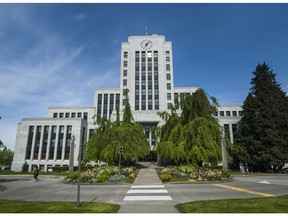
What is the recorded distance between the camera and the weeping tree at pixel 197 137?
19.2m

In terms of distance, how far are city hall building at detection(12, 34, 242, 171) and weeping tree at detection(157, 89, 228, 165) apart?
76.4 ft

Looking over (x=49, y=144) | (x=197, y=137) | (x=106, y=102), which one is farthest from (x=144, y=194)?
(x=106, y=102)

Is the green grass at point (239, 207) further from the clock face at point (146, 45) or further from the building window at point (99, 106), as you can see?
the clock face at point (146, 45)

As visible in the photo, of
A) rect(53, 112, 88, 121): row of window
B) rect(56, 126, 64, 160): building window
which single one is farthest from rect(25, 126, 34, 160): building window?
rect(53, 112, 88, 121): row of window

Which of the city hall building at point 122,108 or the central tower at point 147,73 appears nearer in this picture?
the city hall building at point 122,108

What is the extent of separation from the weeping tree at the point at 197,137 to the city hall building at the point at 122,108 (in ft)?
76.4

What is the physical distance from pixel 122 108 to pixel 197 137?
Answer: 40406mm

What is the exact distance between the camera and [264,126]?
34125mm

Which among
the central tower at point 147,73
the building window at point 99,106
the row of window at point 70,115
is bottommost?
the row of window at point 70,115

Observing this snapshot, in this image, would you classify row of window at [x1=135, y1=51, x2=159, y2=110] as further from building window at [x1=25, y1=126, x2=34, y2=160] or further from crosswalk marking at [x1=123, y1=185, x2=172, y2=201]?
crosswalk marking at [x1=123, y1=185, x2=172, y2=201]

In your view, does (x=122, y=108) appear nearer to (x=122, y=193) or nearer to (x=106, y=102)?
(x=106, y=102)

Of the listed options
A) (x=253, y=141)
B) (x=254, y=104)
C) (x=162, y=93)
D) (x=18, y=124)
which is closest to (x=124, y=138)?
(x=253, y=141)

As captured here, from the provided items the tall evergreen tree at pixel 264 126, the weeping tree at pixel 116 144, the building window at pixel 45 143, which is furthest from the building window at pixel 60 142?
the tall evergreen tree at pixel 264 126

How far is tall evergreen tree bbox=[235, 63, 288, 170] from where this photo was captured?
105 ft
